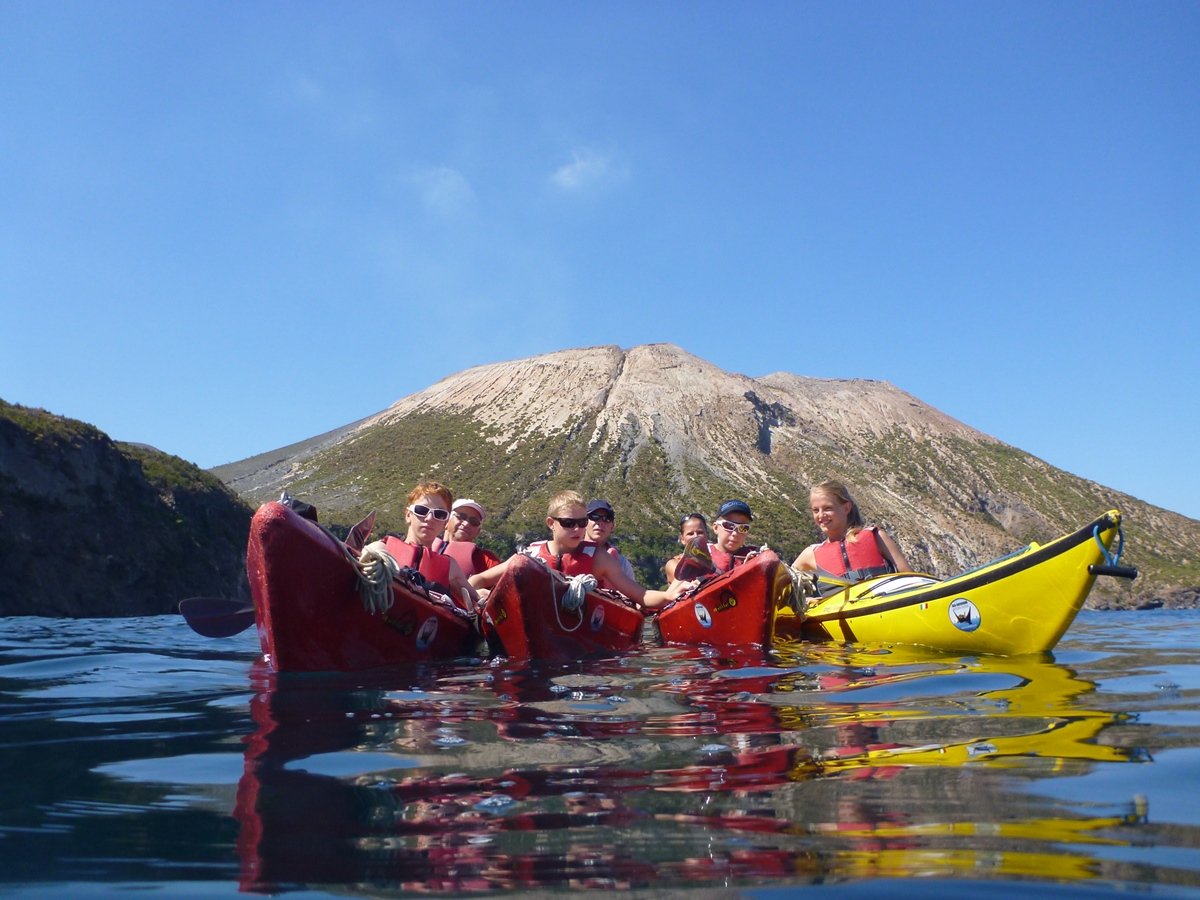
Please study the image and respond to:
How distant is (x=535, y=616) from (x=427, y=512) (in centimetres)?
136

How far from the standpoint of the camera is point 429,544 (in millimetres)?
8344

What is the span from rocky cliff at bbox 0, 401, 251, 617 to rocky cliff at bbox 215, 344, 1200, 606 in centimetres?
4880

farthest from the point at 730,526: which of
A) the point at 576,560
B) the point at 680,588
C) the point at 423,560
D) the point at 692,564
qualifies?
the point at 423,560

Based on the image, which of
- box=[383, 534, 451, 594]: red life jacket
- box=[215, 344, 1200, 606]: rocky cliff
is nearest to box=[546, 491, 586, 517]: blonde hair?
box=[383, 534, 451, 594]: red life jacket

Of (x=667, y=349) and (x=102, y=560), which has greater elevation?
(x=667, y=349)

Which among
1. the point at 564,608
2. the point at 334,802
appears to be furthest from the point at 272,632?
the point at 334,802

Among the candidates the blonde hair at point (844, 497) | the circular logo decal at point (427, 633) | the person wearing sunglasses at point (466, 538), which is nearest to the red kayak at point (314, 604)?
the circular logo decal at point (427, 633)

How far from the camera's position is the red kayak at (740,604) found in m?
8.54

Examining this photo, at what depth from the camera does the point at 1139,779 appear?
2936 mm

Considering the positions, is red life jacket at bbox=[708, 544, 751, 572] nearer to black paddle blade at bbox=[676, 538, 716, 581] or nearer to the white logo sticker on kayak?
black paddle blade at bbox=[676, 538, 716, 581]

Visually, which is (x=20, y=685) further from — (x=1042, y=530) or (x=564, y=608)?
(x=1042, y=530)

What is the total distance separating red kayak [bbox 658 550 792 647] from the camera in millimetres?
8539

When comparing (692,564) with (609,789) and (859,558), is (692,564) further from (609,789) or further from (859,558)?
(609,789)

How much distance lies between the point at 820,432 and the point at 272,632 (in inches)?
5574
